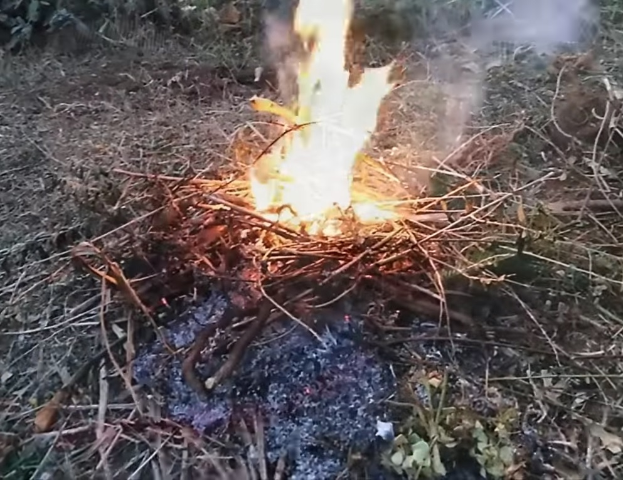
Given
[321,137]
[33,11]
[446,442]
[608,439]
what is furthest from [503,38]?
[446,442]

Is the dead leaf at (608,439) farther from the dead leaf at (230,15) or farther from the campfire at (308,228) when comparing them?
the dead leaf at (230,15)

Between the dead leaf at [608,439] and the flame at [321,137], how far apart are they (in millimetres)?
725

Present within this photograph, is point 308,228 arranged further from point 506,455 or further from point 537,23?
point 537,23

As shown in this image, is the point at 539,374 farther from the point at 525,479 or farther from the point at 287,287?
the point at 287,287

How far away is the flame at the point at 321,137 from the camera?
2025mm

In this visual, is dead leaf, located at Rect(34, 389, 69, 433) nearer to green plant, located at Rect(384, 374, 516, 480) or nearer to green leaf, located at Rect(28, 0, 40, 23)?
green plant, located at Rect(384, 374, 516, 480)

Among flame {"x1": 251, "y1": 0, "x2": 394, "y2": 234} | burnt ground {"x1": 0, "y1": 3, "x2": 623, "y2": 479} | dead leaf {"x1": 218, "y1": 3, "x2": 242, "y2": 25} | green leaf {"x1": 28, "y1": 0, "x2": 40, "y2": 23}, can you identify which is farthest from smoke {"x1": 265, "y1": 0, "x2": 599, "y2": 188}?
green leaf {"x1": 28, "y1": 0, "x2": 40, "y2": 23}

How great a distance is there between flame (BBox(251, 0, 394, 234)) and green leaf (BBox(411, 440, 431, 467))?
642 millimetres

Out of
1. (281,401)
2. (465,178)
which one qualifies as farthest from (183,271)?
(465,178)

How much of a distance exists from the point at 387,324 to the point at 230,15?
201 cm

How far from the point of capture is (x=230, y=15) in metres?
3.33

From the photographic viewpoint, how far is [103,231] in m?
2.05

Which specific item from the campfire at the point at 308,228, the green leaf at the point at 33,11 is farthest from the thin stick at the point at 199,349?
the green leaf at the point at 33,11

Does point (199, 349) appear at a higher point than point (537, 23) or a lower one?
lower
